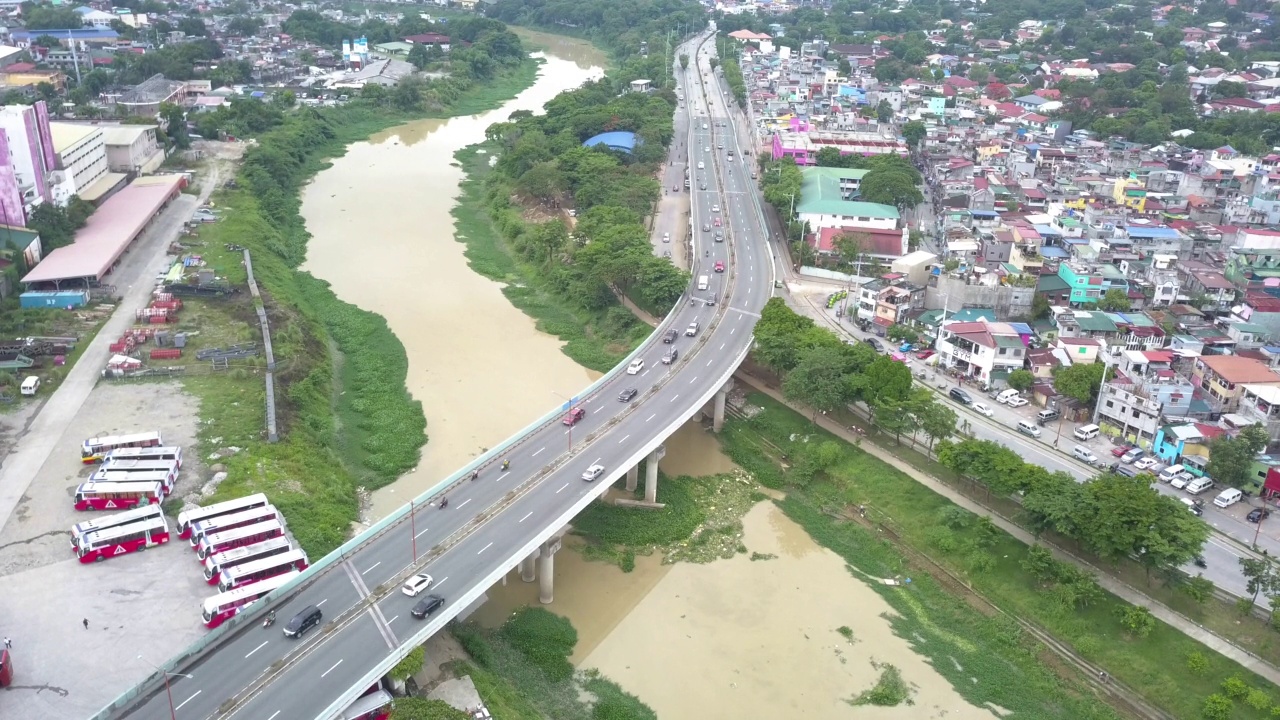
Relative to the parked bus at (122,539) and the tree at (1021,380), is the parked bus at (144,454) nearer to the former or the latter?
the parked bus at (122,539)

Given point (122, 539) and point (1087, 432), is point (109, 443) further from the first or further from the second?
point (1087, 432)

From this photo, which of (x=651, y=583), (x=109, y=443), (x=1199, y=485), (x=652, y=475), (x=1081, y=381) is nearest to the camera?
(x=651, y=583)

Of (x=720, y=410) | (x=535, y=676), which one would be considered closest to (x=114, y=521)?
(x=535, y=676)

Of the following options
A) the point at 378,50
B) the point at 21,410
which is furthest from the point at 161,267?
the point at 378,50

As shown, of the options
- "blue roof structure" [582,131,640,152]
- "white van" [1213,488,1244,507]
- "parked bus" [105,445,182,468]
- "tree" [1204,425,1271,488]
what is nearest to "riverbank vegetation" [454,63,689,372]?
"blue roof structure" [582,131,640,152]

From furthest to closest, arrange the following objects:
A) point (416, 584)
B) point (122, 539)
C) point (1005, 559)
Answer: point (1005, 559)
point (122, 539)
point (416, 584)

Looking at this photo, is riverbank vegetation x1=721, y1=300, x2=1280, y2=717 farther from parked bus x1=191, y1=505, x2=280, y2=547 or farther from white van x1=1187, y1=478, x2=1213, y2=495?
parked bus x1=191, y1=505, x2=280, y2=547

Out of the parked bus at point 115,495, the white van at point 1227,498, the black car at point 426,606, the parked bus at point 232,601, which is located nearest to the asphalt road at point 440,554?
the black car at point 426,606
